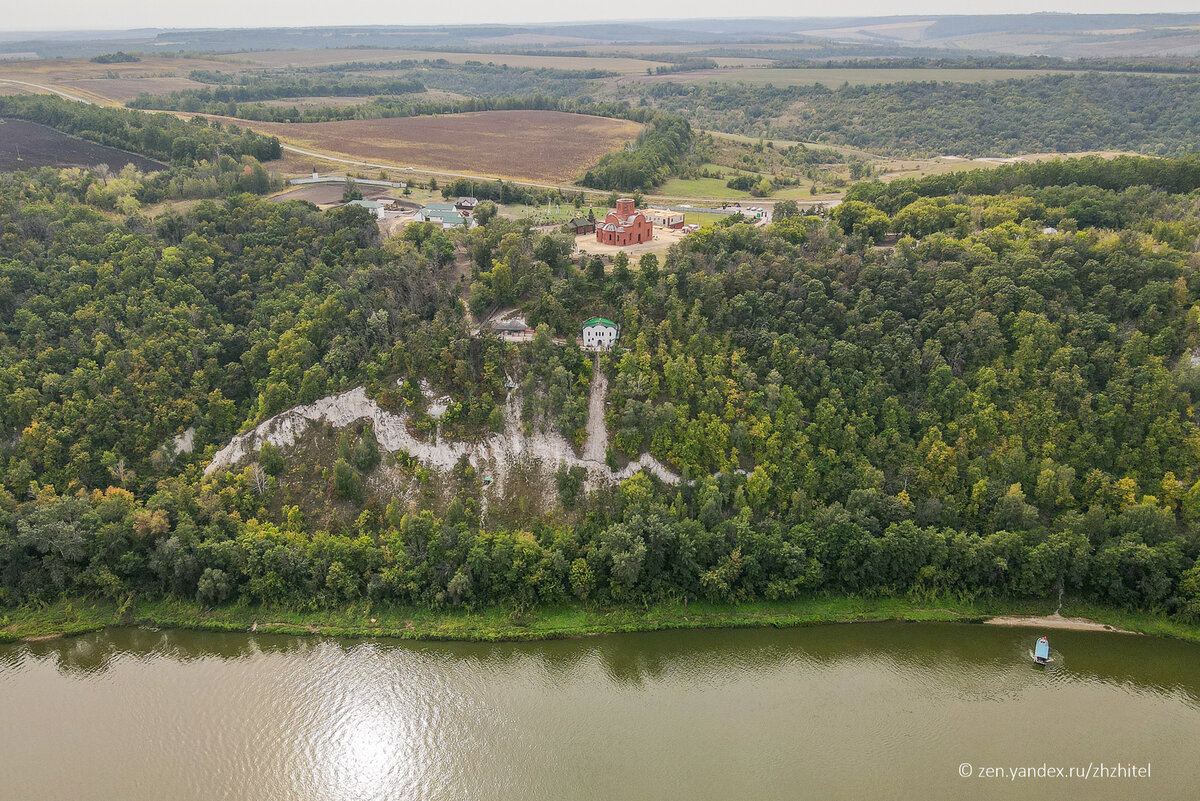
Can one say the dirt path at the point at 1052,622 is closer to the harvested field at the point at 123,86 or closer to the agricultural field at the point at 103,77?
the agricultural field at the point at 103,77

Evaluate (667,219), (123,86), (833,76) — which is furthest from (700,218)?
(123,86)

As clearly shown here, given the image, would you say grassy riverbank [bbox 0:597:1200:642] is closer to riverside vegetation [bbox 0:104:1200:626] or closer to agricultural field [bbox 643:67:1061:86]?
riverside vegetation [bbox 0:104:1200:626]

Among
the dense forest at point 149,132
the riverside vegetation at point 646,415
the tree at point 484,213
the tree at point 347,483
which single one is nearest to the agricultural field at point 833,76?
the riverside vegetation at point 646,415

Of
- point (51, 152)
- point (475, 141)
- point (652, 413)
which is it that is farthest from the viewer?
point (475, 141)

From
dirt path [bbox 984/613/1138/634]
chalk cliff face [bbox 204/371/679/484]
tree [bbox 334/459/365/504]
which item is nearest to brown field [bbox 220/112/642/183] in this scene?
chalk cliff face [bbox 204/371/679/484]

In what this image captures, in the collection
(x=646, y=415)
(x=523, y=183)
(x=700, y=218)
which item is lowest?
(x=646, y=415)

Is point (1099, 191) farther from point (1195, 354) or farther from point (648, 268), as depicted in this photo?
point (648, 268)

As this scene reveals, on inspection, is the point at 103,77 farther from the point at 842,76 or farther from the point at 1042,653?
the point at 1042,653
